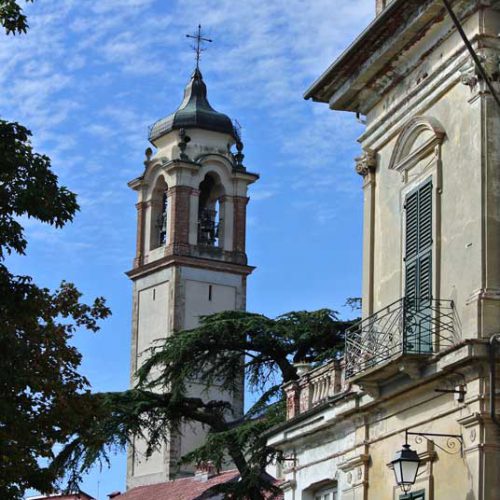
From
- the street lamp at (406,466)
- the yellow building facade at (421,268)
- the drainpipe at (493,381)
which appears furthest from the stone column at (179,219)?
the drainpipe at (493,381)

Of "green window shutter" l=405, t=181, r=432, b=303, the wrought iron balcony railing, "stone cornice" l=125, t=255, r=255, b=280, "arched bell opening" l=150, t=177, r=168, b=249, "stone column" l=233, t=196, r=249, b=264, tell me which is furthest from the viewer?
"arched bell opening" l=150, t=177, r=168, b=249

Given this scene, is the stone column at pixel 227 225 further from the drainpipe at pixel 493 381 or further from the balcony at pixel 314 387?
the drainpipe at pixel 493 381

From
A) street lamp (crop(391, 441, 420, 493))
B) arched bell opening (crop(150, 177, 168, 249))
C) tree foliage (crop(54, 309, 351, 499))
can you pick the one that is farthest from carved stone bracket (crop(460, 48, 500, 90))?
arched bell opening (crop(150, 177, 168, 249))

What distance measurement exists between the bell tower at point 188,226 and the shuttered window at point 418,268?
187ft

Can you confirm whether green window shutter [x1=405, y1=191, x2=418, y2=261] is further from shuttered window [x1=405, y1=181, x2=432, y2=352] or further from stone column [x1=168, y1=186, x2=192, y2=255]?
stone column [x1=168, y1=186, x2=192, y2=255]

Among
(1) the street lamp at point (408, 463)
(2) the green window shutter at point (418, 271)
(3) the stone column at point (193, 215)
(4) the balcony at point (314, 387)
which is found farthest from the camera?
(3) the stone column at point (193, 215)

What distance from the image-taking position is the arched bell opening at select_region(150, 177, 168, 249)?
271ft

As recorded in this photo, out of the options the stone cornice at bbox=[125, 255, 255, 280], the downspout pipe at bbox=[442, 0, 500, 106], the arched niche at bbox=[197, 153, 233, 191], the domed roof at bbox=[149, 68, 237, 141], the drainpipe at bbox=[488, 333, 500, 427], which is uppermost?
the domed roof at bbox=[149, 68, 237, 141]

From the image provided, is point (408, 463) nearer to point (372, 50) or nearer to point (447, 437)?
point (447, 437)

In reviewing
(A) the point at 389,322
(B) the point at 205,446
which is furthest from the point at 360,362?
(B) the point at 205,446

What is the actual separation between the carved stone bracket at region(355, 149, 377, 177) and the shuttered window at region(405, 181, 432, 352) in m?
1.39

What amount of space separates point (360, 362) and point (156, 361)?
18581mm

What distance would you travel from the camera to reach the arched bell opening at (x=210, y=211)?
82062 mm

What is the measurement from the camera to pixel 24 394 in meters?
19.8
